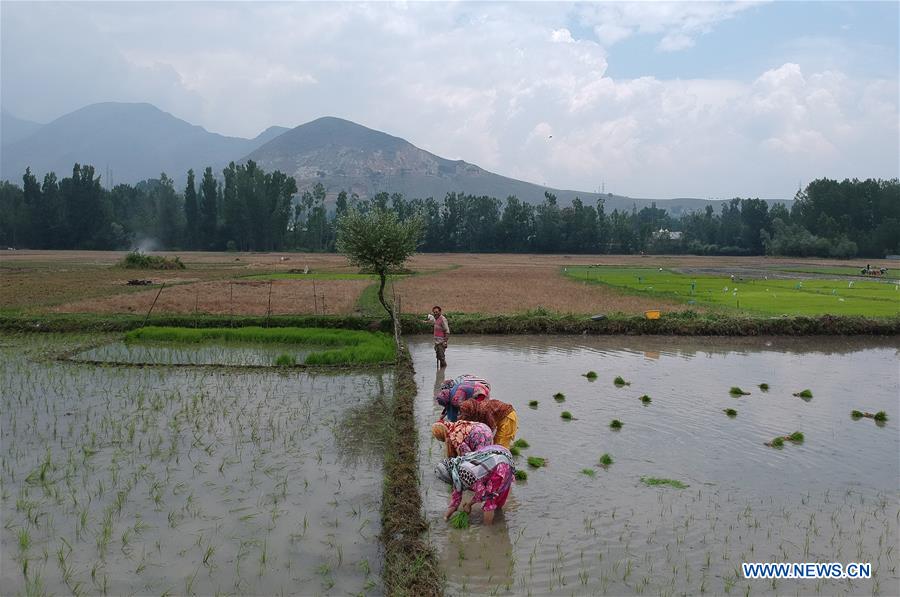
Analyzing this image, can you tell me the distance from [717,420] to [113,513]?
10.3 metres

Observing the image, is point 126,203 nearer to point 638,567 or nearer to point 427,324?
point 427,324

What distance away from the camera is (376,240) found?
23594 mm

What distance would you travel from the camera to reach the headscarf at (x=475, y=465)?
8078 mm

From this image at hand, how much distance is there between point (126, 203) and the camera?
115 meters

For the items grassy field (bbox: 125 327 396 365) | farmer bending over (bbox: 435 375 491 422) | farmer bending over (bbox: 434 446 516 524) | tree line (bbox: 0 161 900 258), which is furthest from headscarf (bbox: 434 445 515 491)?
tree line (bbox: 0 161 900 258)

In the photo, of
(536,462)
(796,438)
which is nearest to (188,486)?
(536,462)

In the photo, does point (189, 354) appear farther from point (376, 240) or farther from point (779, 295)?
point (779, 295)

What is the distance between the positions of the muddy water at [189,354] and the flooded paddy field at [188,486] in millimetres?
2364

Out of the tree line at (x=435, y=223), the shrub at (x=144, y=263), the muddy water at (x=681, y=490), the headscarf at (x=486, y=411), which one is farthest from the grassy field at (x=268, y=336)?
the tree line at (x=435, y=223)

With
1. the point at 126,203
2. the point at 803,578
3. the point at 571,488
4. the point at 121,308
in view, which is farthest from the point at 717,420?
the point at 126,203

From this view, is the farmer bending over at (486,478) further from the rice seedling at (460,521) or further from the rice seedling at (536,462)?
the rice seedling at (536,462)

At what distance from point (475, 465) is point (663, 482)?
3.19m

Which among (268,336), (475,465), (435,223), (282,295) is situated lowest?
(268,336)

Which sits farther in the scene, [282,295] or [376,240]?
[282,295]
